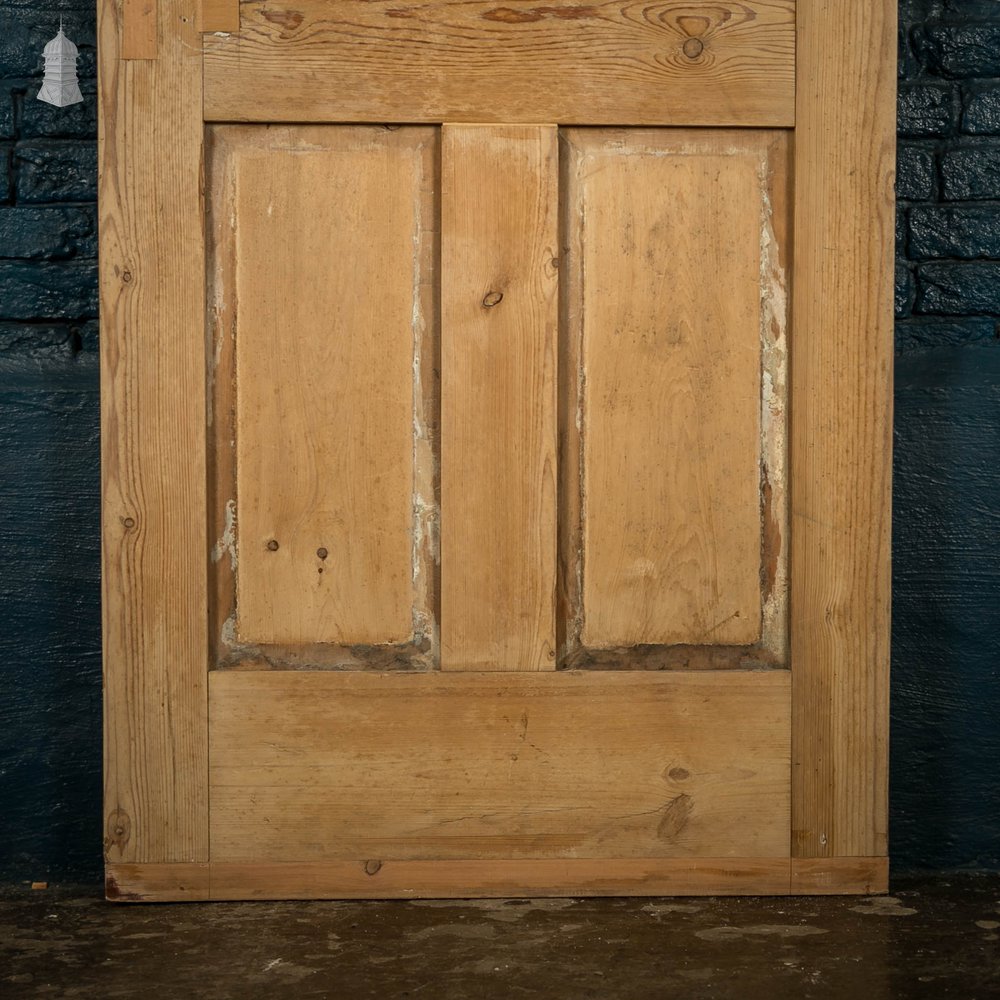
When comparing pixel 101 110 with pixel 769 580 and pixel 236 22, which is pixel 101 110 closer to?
pixel 236 22

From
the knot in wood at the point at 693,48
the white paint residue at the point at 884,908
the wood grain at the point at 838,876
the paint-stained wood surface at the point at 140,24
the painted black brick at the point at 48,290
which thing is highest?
the paint-stained wood surface at the point at 140,24

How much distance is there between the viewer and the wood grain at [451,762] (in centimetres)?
211

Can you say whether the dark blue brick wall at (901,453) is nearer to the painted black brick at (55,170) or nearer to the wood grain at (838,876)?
the painted black brick at (55,170)

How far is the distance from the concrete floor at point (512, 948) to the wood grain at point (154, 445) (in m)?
0.17

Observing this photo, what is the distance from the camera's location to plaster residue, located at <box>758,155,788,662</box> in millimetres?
2119

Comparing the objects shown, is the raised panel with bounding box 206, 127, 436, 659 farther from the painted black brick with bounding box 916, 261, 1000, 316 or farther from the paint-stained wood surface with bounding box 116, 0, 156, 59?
the painted black brick with bounding box 916, 261, 1000, 316

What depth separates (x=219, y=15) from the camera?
2064 millimetres

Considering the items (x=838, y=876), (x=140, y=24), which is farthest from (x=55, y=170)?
(x=838, y=876)

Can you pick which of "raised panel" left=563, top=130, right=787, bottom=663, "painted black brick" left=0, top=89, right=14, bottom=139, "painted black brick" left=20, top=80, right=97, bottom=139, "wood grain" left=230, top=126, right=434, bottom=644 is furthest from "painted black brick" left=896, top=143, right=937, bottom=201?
"painted black brick" left=0, top=89, right=14, bottom=139

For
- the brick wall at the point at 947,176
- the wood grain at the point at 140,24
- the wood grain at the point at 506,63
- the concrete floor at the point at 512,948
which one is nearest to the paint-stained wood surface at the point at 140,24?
the wood grain at the point at 140,24

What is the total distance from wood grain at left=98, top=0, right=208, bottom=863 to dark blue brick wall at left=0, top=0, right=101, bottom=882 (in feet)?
0.69

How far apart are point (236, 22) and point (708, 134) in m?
0.85

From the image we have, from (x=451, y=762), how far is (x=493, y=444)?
1.87ft

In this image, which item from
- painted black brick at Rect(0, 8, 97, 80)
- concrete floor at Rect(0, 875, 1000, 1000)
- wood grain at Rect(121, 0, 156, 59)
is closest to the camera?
concrete floor at Rect(0, 875, 1000, 1000)
